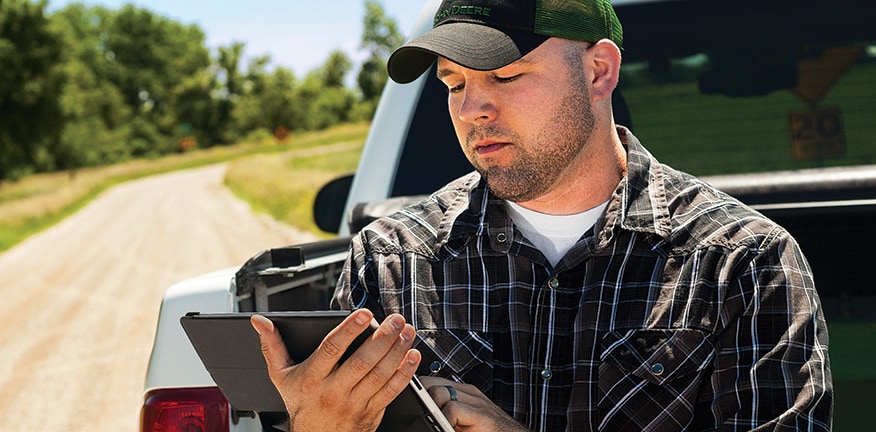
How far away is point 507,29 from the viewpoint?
2.03m

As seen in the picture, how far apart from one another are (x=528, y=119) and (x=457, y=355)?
18.1 inches

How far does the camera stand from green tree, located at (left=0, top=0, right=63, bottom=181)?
1969 inches

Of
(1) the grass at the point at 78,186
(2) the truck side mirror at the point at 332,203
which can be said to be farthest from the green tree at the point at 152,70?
(2) the truck side mirror at the point at 332,203

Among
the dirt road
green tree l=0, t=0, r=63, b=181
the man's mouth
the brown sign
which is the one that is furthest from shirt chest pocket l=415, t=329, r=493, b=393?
green tree l=0, t=0, r=63, b=181

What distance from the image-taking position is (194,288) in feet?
7.17

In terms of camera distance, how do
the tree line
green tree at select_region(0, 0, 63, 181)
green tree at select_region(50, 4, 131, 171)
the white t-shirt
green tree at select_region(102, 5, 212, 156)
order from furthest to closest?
green tree at select_region(102, 5, 212, 156) → the tree line → green tree at select_region(50, 4, 131, 171) → green tree at select_region(0, 0, 63, 181) → the white t-shirt

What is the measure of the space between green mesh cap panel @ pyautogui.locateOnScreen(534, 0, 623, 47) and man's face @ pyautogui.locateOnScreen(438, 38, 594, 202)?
26 millimetres

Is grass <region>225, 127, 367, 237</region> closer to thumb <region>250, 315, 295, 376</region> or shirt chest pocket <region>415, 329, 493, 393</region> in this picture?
shirt chest pocket <region>415, 329, 493, 393</region>

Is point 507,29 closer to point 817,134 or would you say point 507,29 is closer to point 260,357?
point 260,357

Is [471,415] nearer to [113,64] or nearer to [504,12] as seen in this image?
[504,12]

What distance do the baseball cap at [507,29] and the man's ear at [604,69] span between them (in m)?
0.03

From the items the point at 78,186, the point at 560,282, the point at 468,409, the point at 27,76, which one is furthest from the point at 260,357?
the point at 27,76

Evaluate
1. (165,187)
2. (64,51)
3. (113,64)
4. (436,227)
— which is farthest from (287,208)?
(113,64)

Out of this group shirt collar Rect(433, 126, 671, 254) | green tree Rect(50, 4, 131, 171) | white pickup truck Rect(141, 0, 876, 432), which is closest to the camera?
shirt collar Rect(433, 126, 671, 254)
